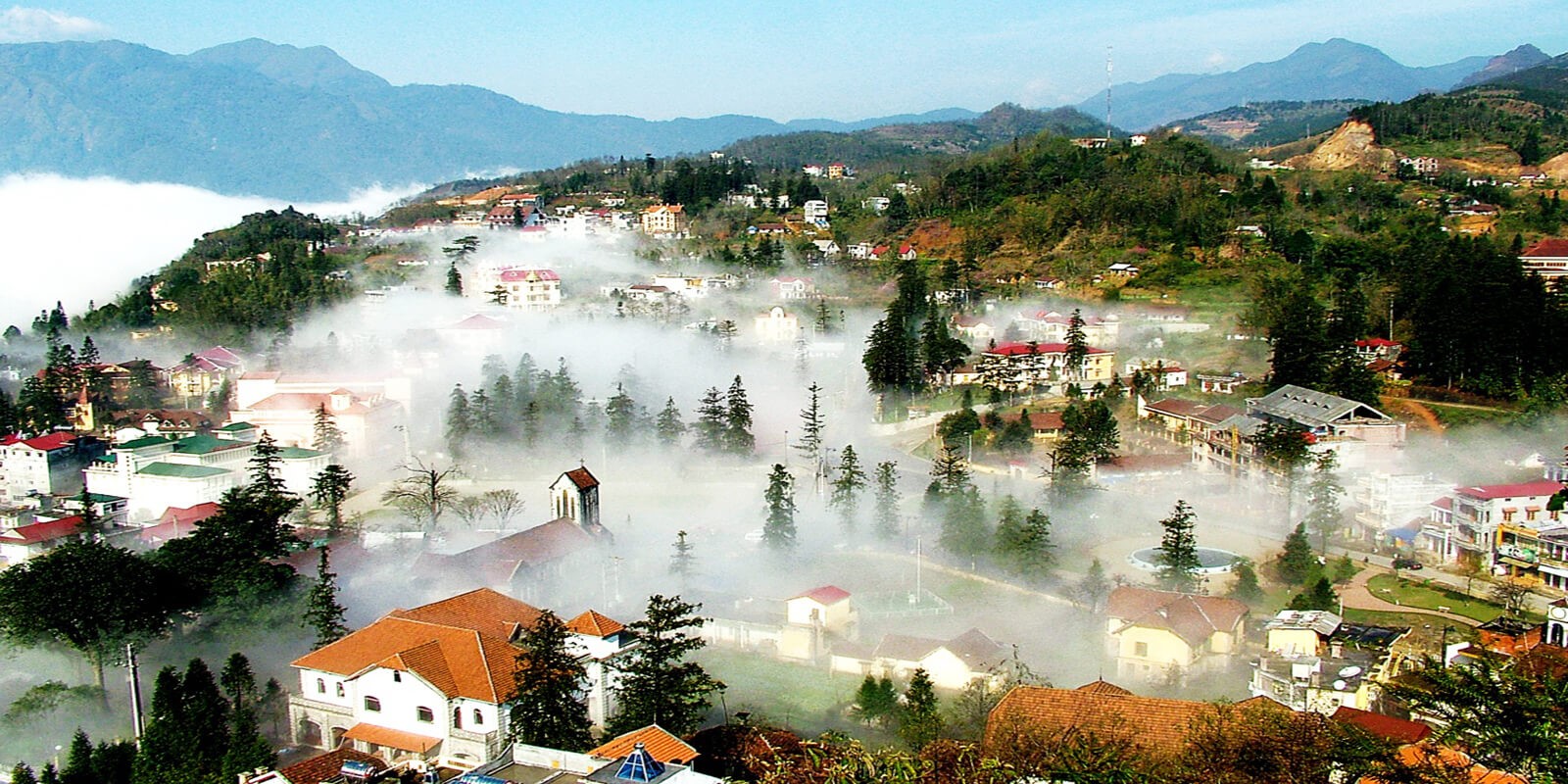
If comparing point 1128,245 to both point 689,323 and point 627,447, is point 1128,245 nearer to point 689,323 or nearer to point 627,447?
point 689,323

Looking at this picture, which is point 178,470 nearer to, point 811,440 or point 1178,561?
point 811,440

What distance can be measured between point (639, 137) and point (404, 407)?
444 ft

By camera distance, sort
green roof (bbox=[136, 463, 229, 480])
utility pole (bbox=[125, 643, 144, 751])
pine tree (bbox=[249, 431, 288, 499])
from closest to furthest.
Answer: utility pole (bbox=[125, 643, 144, 751]) < pine tree (bbox=[249, 431, 288, 499]) < green roof (bbox=[136, 463, 229, 480])

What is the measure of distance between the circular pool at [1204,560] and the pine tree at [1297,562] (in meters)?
0.70

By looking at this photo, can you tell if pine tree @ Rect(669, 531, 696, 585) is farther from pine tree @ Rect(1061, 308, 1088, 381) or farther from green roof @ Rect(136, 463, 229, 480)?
pine tree @ Rect(1061, 308, 1088, 381)

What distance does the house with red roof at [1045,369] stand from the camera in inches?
1022

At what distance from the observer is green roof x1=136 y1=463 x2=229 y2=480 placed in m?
21.2

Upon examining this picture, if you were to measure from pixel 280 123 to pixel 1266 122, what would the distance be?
9386 cm

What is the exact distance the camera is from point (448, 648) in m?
12.1

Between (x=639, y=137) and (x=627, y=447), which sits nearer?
(x=627, y=447)

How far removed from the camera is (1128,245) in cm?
3475

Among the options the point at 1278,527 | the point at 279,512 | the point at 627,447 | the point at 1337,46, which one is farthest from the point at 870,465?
the point at 1337,46

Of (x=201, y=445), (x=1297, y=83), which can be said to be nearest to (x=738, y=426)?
(x=201, y=445)

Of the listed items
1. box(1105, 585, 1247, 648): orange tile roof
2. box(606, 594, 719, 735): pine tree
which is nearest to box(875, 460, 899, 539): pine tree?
box(1105, 585, 1247, 648): orange tile roof
